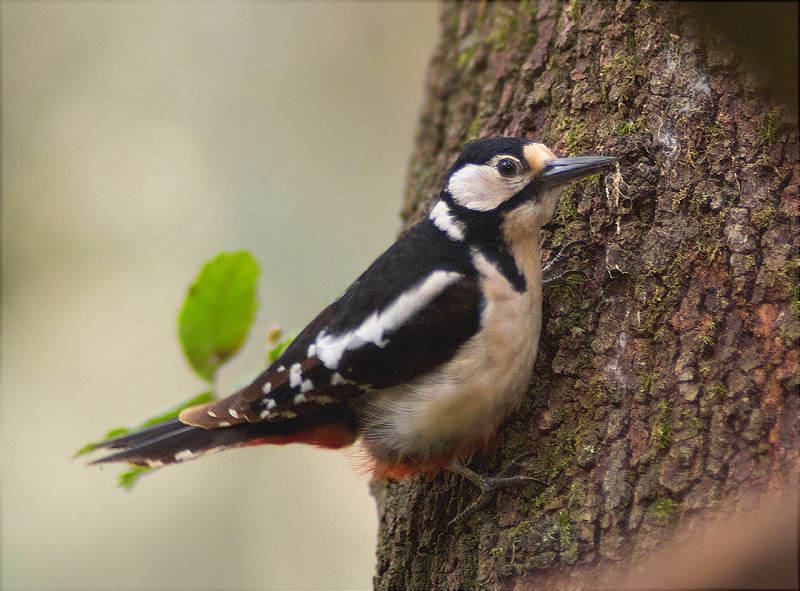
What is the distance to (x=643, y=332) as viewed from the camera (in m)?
2.26

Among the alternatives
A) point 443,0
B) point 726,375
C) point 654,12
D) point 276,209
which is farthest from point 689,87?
point 276,209

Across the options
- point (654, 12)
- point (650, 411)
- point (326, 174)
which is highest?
point (326, 174)

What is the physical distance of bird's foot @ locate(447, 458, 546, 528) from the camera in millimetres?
2332

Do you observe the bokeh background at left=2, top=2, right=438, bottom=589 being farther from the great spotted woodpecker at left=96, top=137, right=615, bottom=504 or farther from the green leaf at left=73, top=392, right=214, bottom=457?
the great spotted woodpecker at left=96, top=137, right=615, bottom=504

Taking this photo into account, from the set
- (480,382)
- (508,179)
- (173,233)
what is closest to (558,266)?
(508,179)

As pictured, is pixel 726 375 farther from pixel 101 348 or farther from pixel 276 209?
pixel 101 348

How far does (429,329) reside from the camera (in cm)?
244

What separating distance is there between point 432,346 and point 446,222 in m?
0.49

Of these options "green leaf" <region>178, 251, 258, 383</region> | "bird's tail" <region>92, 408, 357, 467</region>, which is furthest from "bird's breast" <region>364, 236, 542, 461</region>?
"green leaf" <region>178, 251, 258, 383</region>

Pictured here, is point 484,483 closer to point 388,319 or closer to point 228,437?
point 388,319

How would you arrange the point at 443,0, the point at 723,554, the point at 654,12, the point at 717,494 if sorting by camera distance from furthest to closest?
the point at 443,0
the point at 654,12
the point at 717,494
the point at 723,554

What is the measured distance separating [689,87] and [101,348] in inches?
207

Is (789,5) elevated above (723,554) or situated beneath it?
elevated above

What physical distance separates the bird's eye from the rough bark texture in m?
0.26
